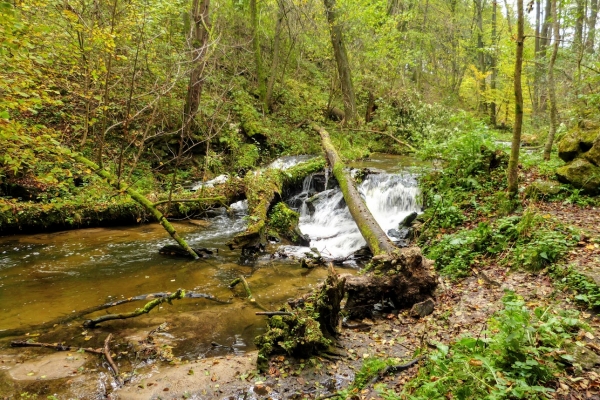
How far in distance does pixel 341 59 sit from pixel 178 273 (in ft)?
43.5

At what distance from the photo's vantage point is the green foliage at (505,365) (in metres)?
2.65

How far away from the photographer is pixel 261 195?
941cm

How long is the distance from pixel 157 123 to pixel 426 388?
11.9 m

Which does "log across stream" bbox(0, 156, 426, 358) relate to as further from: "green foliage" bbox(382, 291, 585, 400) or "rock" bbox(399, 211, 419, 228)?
"green foliage" bbox(382, 291, 585, 400)

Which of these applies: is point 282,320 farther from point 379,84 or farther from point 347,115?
point 379,84

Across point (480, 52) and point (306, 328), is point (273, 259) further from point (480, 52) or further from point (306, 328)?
point (480, 52)

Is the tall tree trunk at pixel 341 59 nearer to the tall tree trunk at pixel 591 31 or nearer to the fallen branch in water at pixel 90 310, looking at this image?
the tall tree trunk at pixel 591 31

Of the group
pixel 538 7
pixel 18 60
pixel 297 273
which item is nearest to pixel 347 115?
pixel 297 273

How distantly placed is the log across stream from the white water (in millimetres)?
32

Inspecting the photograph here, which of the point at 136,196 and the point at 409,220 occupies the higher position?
the point at 136,196

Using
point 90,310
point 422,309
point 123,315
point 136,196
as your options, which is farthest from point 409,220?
point 90,310

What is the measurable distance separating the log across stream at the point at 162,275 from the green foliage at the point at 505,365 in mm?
2452

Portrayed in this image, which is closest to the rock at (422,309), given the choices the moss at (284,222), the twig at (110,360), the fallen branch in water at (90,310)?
the fallen branch in water at (90,310)

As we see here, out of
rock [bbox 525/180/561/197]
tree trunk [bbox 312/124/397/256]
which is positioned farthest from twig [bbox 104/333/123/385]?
rock [bbox 525/180/561/197]
